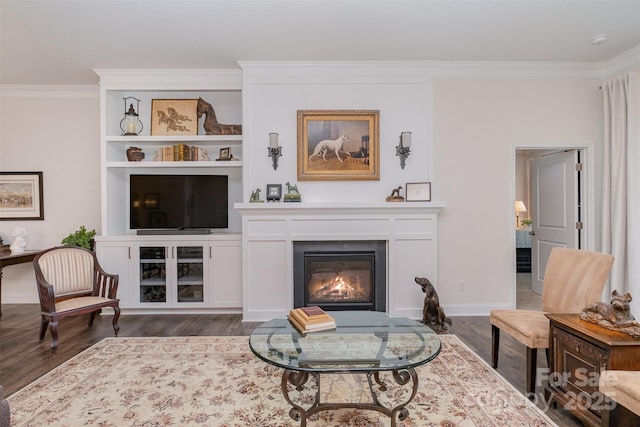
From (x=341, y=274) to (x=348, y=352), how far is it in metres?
1.95

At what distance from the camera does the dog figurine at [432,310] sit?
3357 millimetres

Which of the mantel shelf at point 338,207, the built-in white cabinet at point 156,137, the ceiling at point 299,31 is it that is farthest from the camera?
the built-in white cabinet at point 156,137

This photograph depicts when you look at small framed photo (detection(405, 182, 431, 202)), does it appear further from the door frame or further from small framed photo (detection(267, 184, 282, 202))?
small framed photo (detection(267, 184, 282, 202))

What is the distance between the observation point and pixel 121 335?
3246mm

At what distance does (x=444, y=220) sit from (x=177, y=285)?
334 cm

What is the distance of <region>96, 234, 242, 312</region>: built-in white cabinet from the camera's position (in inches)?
152

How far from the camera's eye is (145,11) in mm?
2713

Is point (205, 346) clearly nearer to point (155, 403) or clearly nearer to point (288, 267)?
point (155, 403)

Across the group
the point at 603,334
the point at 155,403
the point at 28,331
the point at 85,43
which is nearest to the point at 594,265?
the point at 603,334

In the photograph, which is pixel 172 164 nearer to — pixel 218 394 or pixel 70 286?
pixel 70 286

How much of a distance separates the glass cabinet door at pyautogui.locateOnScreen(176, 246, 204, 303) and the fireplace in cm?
121

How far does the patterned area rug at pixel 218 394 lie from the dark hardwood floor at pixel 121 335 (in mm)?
150

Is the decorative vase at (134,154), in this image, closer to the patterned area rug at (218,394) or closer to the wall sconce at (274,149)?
the wall sconce at (274,149)

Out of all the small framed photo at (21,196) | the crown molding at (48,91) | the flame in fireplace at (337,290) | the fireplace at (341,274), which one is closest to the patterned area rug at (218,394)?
the fireplace at (341,274)
